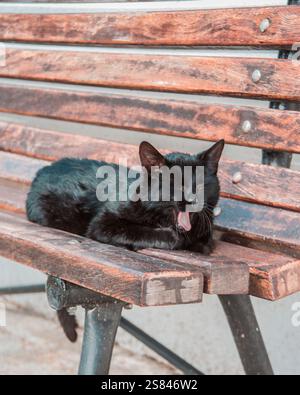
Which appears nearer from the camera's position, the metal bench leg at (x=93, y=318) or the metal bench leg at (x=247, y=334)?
the metal bench leg at (x=93, y=318)

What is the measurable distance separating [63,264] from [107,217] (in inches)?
14.0

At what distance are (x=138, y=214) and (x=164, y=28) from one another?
0.71 m

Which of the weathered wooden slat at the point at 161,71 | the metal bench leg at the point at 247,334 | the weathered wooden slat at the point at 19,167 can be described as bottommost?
the metal bench leg at the point at 247,334

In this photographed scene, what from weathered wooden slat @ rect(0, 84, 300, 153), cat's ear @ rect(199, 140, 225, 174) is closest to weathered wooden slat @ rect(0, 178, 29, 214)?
weathered wooden slat @ rect(0, 84, 300, 153)

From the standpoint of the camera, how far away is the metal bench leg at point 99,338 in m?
1.37

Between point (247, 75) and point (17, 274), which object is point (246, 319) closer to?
point (247, 75)

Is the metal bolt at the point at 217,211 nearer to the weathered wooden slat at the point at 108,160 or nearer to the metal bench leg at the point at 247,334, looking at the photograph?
the weathered wooden slat at the point at 108,160

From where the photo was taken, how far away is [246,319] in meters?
1.80

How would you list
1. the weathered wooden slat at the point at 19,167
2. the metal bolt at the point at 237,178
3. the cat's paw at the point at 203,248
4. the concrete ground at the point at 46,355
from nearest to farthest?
the cat's paw at the point at 203,248 < the metal bolt at the point at 237,178 < the weathered wooden slat at the point at 19,167 < the concrete ground at the point at 46,355

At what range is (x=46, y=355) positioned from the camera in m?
2.69

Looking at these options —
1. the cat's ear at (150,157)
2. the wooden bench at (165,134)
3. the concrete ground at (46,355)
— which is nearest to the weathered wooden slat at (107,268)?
the wooden bench at (165,134)

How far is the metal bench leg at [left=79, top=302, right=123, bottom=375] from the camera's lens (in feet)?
4.49

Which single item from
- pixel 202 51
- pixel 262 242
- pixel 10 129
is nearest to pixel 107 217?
pixel 262 242

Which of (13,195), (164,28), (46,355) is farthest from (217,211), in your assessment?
(46,355)
